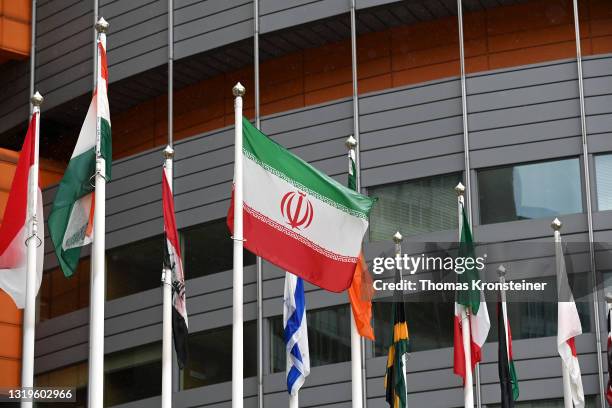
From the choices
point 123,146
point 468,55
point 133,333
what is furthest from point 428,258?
point 123,146

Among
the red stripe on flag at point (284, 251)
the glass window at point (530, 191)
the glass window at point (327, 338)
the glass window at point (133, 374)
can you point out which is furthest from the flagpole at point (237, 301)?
the glass window at point (133, 374)

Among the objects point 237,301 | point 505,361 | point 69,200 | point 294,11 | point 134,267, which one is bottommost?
point 237,301

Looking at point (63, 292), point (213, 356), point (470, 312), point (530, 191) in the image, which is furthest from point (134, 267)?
point (470, 312)

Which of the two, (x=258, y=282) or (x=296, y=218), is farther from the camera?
(x=258, y=282)

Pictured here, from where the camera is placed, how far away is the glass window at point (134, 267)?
1487 inches

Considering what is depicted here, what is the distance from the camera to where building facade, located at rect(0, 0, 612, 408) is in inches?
1266

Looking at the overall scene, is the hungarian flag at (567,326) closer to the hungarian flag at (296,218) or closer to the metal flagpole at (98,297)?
the hungarian flag at (296,218)

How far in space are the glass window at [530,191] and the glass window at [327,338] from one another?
446cm

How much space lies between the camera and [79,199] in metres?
20.2

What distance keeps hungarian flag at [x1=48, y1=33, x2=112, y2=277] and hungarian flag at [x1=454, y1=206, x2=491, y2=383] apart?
8.34 m

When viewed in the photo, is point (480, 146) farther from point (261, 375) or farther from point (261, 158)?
point (261, 158)

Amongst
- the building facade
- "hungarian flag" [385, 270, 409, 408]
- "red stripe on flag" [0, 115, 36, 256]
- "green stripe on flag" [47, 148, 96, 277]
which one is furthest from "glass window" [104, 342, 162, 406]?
"green stripe on flag" [47, 148, 96, 277]

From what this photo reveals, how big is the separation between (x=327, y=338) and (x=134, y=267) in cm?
746

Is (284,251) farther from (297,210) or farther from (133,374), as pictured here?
(133,374)
